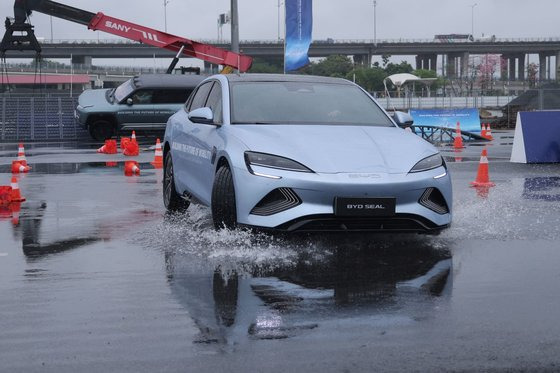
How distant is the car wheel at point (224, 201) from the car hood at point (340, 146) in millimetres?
352

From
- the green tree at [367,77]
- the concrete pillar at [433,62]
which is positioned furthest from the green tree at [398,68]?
the green tree at [367,77]

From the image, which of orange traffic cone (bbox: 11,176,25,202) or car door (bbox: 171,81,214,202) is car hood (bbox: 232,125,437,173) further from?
orange traffic cone (bbox: 11,176,25,202)

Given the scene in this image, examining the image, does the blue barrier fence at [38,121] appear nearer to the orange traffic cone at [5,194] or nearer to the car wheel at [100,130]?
the car wheel at [100,130]

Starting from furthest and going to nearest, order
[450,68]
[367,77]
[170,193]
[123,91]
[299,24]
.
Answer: [450,68] → [367,77] → [299,24] → [123,91] → [170,193]

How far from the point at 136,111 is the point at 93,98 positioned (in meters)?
2.09

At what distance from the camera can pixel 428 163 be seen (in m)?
8.16

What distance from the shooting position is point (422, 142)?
861 cm

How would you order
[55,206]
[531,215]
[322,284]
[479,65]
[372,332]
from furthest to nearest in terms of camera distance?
[479,65] → [55,206] → [531,215] → [322,284] → [372,332]

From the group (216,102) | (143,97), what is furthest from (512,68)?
(216,102)

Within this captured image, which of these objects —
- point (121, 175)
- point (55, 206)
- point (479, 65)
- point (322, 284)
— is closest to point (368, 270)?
point (322, 284)

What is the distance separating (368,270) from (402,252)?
0.91 metres

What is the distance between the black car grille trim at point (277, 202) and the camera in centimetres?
764

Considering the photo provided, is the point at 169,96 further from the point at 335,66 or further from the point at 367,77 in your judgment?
the point at 335,66

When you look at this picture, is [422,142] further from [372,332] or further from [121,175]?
[121,175]
